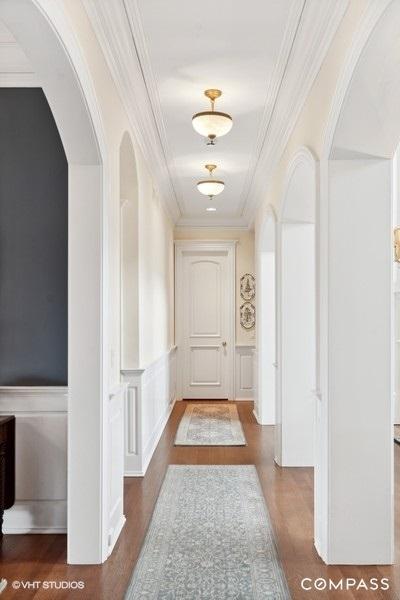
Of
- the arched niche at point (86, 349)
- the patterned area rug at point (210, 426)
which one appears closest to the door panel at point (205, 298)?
the patterned area rug at point (210, 426)

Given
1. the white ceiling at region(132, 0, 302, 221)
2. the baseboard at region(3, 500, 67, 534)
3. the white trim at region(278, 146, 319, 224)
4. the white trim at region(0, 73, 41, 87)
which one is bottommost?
the baseboard at region(3, 500, 67, 534)

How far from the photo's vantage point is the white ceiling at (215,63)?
108 inches

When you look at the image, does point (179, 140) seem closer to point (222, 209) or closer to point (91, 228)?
point (91, 228)

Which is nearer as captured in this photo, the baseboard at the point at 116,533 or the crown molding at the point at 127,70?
the crown molding at the point at 127,70

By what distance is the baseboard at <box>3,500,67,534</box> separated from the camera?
11.0 ft

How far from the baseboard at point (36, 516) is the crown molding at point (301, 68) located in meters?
3.13

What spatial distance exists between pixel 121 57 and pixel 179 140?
166 cm

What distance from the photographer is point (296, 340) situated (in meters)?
4.82

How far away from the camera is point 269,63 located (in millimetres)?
3367

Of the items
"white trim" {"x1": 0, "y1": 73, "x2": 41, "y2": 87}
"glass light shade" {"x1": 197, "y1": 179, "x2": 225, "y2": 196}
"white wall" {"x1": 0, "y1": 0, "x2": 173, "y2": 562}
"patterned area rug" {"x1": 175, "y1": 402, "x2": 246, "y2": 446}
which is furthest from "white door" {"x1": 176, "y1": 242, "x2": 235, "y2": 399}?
"white trim" {"x1": 0, "y1": 73, "x2": 41, "y2": 87}

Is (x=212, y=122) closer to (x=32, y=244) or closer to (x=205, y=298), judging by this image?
(x=32, y=244)

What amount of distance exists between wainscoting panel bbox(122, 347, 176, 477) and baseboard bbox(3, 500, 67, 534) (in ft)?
3.70

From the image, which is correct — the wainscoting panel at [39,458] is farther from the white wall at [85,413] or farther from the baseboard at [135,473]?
the baseboard at [135,473]

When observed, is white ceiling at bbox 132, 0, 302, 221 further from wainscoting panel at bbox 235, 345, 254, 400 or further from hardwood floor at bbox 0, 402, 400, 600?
wainscoting panel at bbox 235, 345, 254, 400
